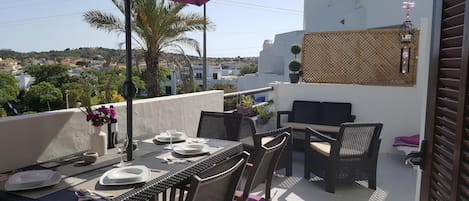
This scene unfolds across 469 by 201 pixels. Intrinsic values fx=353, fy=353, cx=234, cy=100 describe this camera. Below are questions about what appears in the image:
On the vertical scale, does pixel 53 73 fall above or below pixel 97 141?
above

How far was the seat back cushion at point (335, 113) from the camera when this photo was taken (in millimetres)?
5578

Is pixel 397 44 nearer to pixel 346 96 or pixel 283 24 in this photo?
pixel 346 96

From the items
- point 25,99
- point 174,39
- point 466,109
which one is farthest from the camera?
point 25,99

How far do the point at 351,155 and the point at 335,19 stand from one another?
10.8m

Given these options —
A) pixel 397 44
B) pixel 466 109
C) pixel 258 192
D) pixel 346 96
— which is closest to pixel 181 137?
pixel 258 192

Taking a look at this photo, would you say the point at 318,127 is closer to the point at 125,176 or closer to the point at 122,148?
the point at 122,148

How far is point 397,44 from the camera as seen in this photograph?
5844 mm

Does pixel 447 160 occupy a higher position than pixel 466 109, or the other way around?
pixel 466 109

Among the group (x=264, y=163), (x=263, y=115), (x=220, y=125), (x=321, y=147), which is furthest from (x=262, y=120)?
(x=264, y=163)

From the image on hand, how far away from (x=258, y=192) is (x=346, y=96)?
283 cm

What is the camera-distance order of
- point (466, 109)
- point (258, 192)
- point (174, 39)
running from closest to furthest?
point (466, 109) → point (258, 192) → point (174, 39)

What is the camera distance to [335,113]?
5648 millimetres

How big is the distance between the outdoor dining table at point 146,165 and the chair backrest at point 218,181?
0.87 ft

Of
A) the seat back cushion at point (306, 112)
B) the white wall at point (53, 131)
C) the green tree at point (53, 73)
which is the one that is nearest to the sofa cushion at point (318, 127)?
the seat back cushion at point (306, 112)
